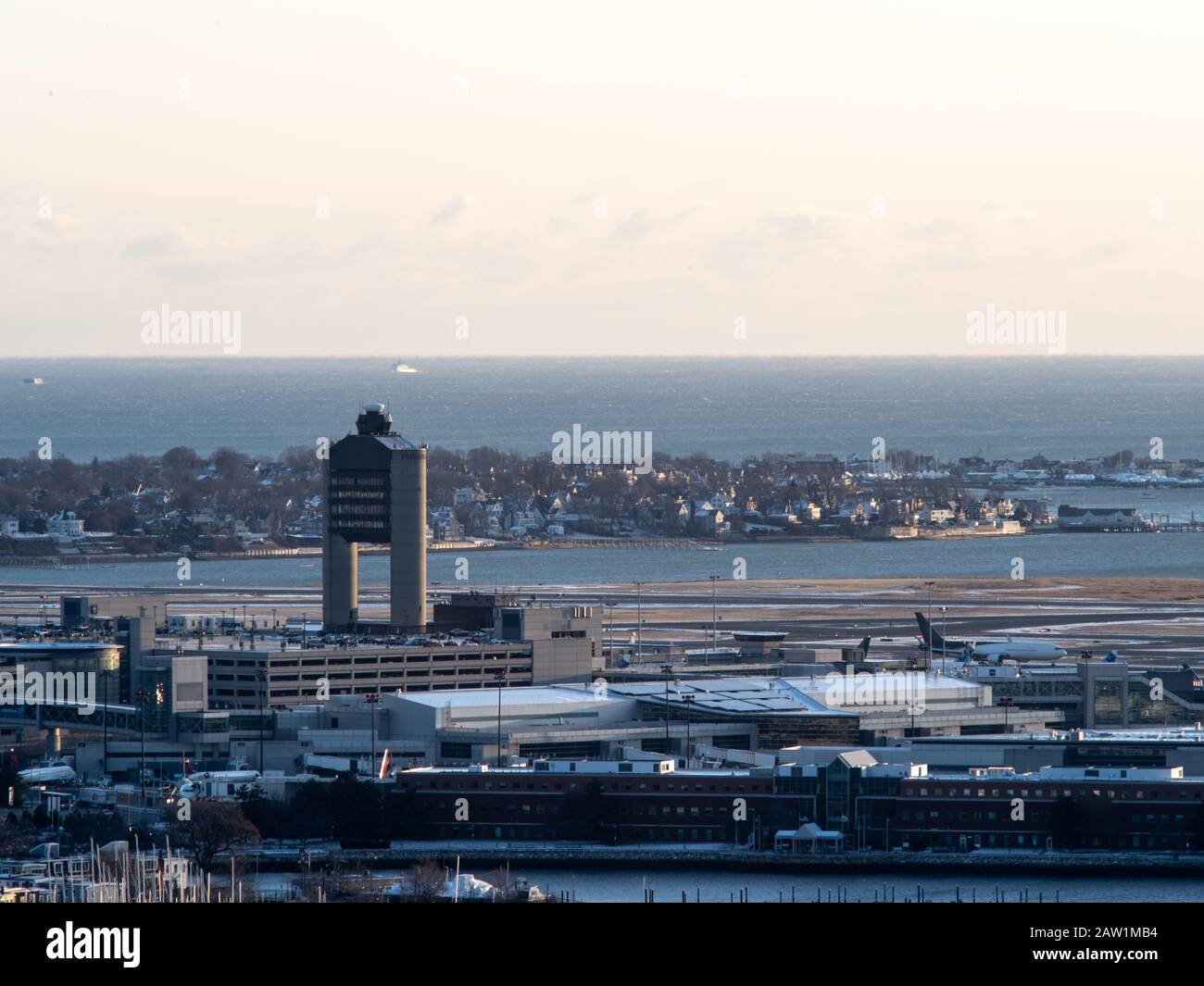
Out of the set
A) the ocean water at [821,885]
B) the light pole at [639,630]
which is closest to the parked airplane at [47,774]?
the ocean water at [821,885]

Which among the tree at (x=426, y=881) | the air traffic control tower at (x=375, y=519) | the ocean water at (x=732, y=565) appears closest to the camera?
the tree at (x=426, y=881)

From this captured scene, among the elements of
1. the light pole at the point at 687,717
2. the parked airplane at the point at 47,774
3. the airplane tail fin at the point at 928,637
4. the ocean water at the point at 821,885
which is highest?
the airplane tail fin at the point at 928,637

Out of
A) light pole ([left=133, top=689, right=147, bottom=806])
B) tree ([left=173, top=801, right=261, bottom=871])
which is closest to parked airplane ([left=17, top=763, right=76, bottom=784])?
light pole ([left=133, top=689, right=147, bottom=806])

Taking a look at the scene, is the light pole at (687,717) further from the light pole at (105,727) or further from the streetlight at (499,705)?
the light pole at (105,727)

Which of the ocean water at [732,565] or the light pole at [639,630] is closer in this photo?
the light pole at [639,630]
